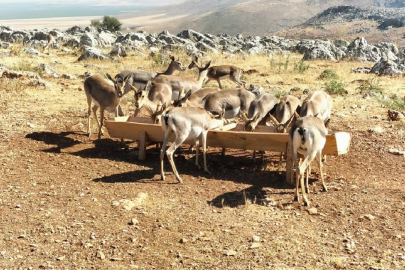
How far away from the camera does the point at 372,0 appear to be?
357 ft

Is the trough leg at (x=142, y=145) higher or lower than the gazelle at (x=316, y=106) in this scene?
lower

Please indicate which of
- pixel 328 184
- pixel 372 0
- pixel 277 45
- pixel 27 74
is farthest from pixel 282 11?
pixel 328 184

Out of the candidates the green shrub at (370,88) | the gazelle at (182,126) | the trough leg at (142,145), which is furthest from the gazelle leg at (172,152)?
the green shrub at (370,88)

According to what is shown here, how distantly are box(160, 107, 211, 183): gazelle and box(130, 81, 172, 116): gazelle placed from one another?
1.64 metres

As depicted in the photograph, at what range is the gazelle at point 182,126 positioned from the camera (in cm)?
802

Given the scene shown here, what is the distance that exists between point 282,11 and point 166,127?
101 m

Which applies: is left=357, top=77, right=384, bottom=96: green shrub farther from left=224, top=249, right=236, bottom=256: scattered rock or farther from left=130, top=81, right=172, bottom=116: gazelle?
left=224, top=249, right=236, bottom=256: scattered rock

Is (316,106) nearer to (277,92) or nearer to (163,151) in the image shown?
(163,151)

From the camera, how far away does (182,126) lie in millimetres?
8109

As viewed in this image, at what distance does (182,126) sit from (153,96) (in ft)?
9.71

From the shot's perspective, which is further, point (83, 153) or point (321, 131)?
point (83, 153)

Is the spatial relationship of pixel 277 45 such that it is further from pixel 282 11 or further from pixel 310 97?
pixel 282 11

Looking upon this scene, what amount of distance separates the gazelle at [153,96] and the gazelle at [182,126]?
1.64 m

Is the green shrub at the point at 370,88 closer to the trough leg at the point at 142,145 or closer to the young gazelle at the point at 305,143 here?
the young gazelle at the point at 305,143
